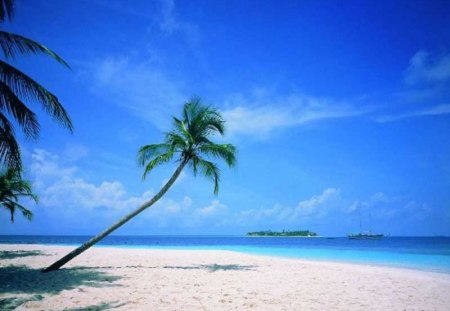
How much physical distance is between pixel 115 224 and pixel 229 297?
18.1 ft

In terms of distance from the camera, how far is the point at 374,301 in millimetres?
7293

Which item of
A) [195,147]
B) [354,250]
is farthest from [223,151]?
[354,250]

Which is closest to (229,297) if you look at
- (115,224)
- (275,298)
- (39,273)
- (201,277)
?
(275,298)

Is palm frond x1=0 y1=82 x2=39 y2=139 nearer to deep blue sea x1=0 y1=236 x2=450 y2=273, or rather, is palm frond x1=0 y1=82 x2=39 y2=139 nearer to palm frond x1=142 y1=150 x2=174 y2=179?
palm frond x1=142 y1=150 x2=174 y2=179

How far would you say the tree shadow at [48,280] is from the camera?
778 cm

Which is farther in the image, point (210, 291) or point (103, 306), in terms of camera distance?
point (210, 291)

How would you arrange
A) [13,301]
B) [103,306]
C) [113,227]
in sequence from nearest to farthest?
[103,306], [13,301], [113,227]

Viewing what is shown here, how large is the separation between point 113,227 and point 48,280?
260cm

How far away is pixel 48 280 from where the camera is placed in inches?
353

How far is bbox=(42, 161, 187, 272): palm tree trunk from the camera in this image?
10.8m

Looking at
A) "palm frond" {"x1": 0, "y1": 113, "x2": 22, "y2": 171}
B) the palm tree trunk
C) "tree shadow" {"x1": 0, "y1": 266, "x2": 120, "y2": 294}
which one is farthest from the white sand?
"palm frond" {"x1": 0, "y1": 113, "x2": 22, "y2": 171}

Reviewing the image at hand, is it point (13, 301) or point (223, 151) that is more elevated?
point (223, 151)

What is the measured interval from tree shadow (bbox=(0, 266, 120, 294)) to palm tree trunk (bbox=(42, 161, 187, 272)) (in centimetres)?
29

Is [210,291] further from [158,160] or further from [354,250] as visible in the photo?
[354,250]
